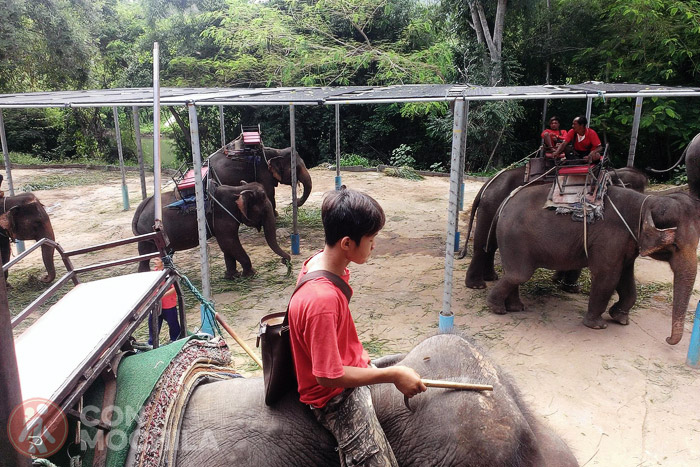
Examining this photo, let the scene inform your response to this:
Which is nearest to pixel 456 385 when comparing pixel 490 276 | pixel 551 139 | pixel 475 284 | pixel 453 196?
pixel 453 196

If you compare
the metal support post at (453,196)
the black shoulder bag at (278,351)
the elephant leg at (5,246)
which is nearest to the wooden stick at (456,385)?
the black shoulder bag at (278,351)

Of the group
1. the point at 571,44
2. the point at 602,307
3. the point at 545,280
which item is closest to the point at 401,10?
the point at 571,44

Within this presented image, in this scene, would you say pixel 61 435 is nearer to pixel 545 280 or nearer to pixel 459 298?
pixel 459 298

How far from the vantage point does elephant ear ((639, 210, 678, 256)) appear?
4777 millimetres

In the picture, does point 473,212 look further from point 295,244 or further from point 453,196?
point 295,244

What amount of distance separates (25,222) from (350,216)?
6851 millimetres

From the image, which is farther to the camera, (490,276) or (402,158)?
(402,158)

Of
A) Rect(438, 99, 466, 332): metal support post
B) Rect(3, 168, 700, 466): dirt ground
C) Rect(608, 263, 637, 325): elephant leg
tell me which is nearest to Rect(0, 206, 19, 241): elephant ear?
Rect(3, 168, 700, 466): dirt ground

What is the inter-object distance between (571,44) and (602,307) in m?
11.7

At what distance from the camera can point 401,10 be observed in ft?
53.4

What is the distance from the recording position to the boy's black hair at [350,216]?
58.3 inches

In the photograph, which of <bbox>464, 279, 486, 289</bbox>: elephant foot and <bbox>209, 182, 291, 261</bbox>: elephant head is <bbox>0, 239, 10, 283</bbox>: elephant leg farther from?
<bbox>464, 279, 486, 289</bbox>: elephant foot

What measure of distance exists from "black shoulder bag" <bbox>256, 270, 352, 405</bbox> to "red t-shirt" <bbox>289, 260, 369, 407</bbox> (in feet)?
0.10

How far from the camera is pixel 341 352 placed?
5.03 ft
